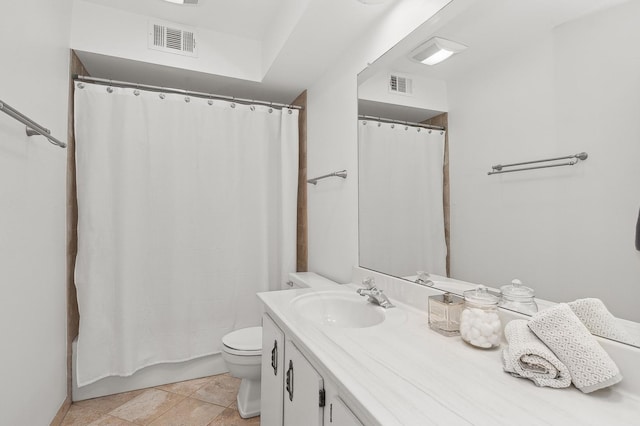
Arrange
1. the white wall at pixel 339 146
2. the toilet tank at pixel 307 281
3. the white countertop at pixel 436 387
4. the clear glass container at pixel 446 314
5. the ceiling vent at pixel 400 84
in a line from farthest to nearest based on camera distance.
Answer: the toilet tank at pixel 307 281
the white wall at pixel 339 146
the ceiling vent at pixel 400 84
the clear glass container at pixel 446 314
the white countertop at pixel 436 387

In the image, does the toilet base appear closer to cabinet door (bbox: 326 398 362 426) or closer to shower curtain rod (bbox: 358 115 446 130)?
cabinet door (bbox: 326 398 362 426)

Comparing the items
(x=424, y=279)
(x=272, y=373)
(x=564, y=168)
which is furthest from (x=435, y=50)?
(x=272, y=373)

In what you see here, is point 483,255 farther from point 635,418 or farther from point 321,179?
point 321,179

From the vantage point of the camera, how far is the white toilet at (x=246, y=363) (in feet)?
6.05

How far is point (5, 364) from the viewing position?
127 centimetres

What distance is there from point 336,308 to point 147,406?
1.40 m

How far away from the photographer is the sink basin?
4.95ft

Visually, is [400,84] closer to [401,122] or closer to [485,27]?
[401,122]

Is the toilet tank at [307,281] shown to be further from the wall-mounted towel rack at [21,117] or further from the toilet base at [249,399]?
the wall-mounted towel rack at [21,117]

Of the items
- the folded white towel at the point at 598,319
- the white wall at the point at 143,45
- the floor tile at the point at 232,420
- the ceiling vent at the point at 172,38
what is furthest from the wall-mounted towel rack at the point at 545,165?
the ceiling vent at the point at 172,38

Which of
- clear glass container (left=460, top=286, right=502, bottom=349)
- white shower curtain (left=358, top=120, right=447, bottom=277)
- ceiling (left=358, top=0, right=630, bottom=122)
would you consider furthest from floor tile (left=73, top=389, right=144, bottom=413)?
ceiling (left=358, top=0, right=630, bottom=122)

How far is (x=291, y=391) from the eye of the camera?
3.94 feet

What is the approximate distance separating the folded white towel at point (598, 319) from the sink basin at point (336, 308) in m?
0.77

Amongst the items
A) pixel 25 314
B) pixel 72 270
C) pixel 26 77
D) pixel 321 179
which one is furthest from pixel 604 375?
pixel 72 270
